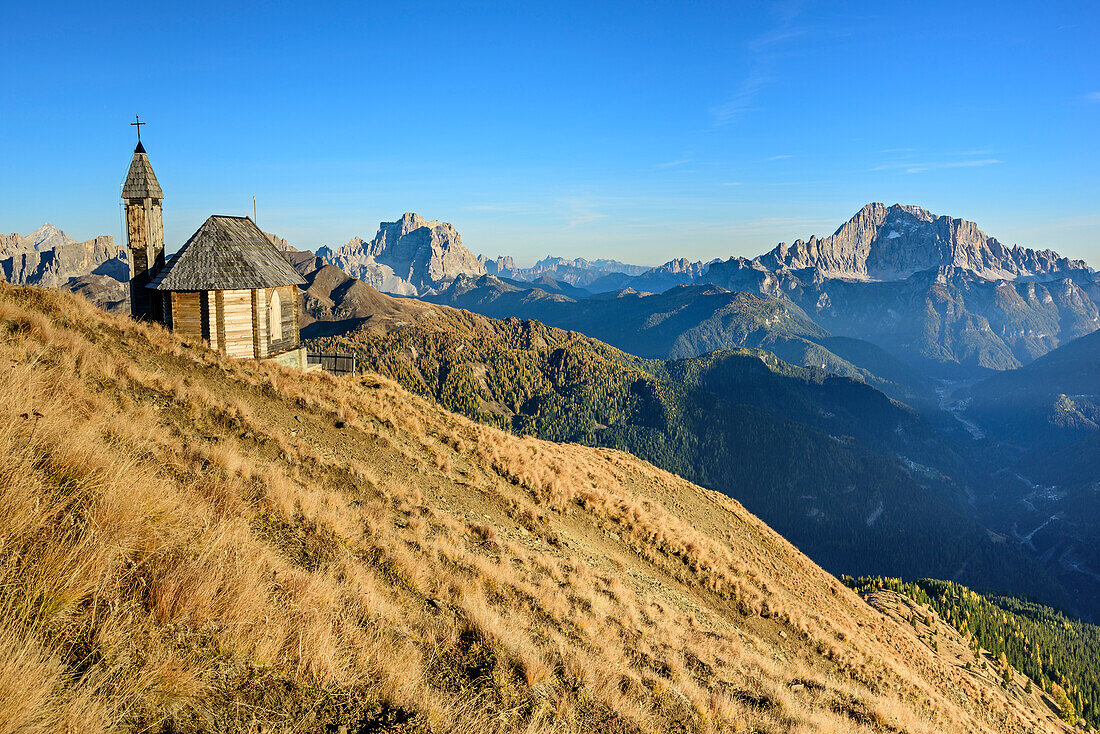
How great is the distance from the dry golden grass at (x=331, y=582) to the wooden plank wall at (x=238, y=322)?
3.75 m

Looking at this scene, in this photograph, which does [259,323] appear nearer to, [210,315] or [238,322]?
[238,322]

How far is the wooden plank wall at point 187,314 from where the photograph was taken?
2850cm

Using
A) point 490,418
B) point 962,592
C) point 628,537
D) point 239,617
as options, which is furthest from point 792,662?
point 490,418

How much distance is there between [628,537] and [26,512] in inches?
894

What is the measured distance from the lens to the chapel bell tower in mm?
28797

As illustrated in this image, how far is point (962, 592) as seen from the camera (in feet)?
384

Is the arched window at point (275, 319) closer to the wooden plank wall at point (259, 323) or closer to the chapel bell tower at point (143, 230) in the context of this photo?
the wooden plank wall at point (259, 323)

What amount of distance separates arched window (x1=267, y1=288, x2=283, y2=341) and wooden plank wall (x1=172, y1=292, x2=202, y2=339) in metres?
3.62

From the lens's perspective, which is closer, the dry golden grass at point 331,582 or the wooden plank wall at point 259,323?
the dry golden grass at point 331,582

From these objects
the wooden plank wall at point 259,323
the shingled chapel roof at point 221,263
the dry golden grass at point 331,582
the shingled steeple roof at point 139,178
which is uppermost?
the shingled steeple roof at point 139,178

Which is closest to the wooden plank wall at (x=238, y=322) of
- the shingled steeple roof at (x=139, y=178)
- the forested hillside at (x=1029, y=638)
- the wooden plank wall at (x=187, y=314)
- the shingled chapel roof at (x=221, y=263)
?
the shingled chapel roof at (x=221, y=263)

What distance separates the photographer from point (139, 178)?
28797 millimetres

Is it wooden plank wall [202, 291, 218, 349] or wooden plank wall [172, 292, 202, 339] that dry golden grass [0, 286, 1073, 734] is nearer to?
wooden plank wall [202, 291, 218, 349]

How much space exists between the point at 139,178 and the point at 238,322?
9.46 metres
